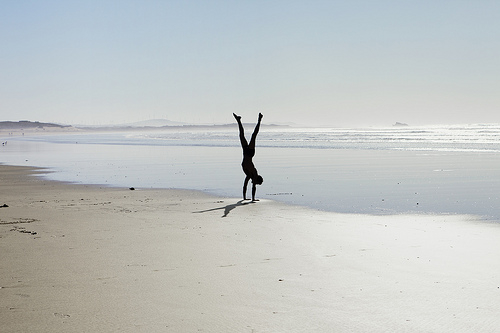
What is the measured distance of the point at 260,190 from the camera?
50.8 feet

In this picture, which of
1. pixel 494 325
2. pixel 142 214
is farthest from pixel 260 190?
pixel 494 325

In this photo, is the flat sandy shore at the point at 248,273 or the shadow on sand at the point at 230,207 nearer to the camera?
the flat sandy shore at the point at 248,273

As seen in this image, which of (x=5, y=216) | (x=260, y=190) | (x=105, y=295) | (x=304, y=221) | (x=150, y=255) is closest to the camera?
(x=105, y=295)

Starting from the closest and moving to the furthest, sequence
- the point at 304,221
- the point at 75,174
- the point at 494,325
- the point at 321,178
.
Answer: the point at 494,325 < the point at 304,221 < the point at 321,178 < the point at 75,174

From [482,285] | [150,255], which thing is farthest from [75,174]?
[482,285]

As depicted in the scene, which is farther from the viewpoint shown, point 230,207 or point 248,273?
point 230,207

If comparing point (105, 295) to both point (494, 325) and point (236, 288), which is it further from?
point (494, 325)

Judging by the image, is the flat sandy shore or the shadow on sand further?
the shadow on sand

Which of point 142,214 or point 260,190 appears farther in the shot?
point 260,190

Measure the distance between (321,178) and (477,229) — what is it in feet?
30.9

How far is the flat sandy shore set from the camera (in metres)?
4.59

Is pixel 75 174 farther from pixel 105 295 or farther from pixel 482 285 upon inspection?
pixel 482 285

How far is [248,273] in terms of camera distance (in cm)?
612

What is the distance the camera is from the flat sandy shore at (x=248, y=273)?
4590 mm
